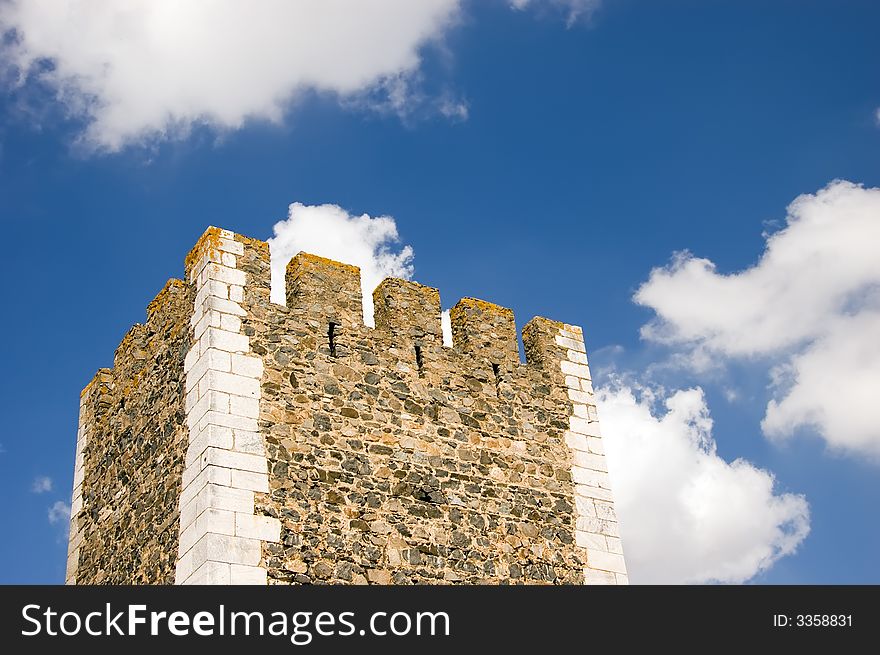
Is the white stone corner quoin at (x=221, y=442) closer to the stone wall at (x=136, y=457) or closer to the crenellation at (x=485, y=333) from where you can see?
the stone wall at (x=136, y=457)

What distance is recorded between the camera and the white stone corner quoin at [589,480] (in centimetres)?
1225

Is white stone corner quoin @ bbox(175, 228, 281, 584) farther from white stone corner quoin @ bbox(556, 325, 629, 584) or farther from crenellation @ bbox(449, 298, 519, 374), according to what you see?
white stone corner quoin @ bbox(556, 325, 629, 584)

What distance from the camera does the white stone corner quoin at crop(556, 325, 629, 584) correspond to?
12250 mm

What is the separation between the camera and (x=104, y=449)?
13156mm

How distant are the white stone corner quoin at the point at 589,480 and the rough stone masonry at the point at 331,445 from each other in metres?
0.03

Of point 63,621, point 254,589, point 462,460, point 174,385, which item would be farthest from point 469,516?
point 63,621

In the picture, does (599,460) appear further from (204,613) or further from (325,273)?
(204,613)

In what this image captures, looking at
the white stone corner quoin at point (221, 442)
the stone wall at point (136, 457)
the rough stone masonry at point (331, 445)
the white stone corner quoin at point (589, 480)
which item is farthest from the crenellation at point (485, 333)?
the stone wall at point (136, 457)

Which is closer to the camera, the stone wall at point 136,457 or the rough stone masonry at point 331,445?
the rough stone masonry at point 331,445

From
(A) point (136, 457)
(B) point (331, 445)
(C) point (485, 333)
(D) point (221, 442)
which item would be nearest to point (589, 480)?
(C) point (485, 333)

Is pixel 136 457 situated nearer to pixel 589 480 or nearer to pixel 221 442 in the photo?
pixel 221 442

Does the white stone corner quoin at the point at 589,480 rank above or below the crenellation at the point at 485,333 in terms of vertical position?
below

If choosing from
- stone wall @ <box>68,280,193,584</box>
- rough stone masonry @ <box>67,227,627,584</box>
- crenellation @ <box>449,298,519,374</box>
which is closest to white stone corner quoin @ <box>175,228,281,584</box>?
rough stone masonry @ <box>67,227,627,584</box>

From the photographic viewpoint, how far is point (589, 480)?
12742 mm
